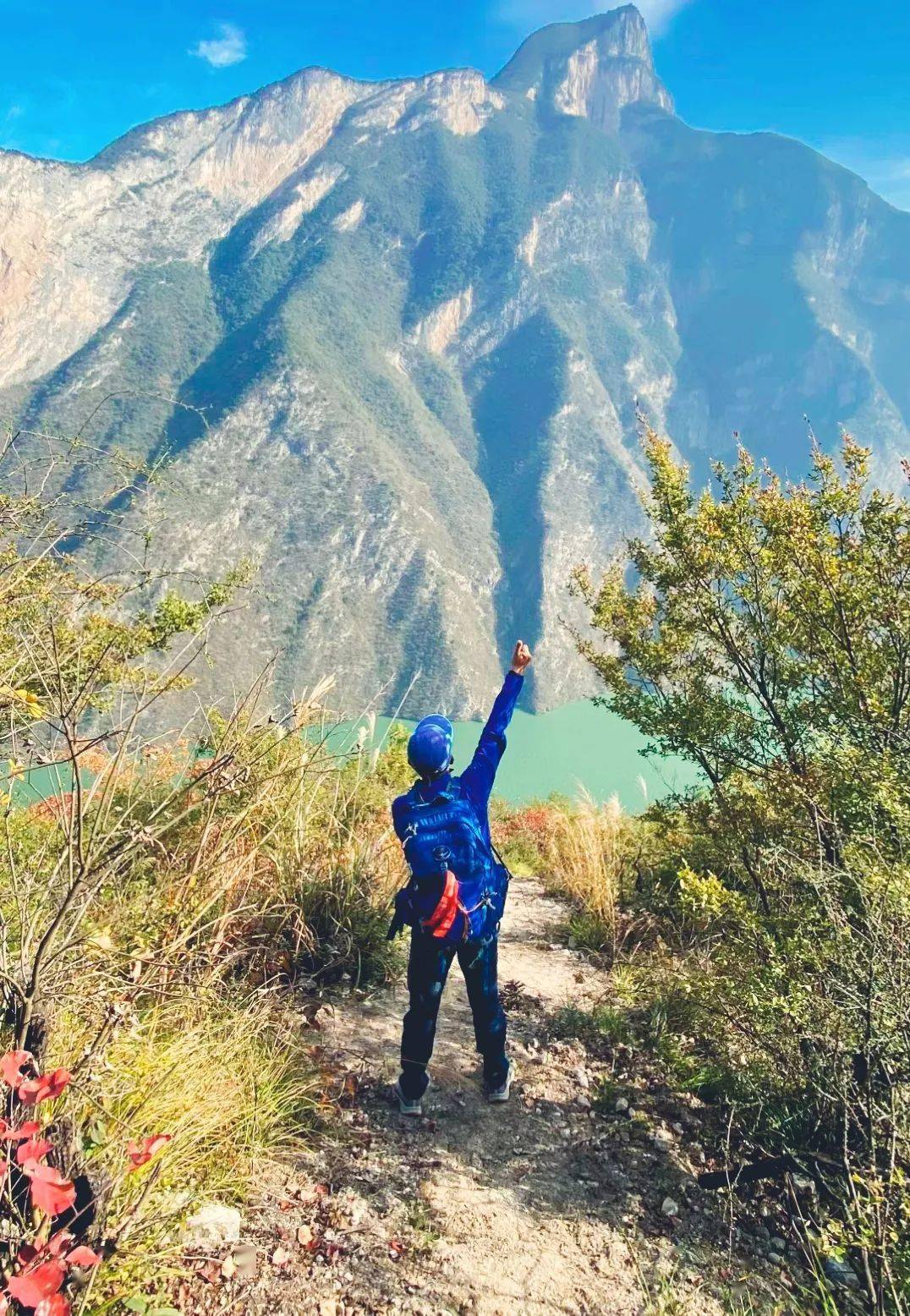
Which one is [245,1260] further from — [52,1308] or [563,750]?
[563,750]

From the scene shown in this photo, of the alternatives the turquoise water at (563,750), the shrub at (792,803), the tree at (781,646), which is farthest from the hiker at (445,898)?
the turquoise water at (563,750)

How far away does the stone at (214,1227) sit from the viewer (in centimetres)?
214

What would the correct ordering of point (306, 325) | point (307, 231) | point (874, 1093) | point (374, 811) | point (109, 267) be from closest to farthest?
point (874, 1093) < point (374, 811) < point (306, 325) < point (109, 267) < point (307, 231)

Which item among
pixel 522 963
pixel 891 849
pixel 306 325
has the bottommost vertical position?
Answer: pixel 522 963

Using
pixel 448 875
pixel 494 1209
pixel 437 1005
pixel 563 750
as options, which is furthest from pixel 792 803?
pixel 563 750

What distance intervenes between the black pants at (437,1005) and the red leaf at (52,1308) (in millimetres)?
1838

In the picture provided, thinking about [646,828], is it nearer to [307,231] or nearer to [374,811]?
[374,811]

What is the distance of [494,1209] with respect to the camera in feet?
8.42

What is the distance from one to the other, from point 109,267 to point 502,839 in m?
171

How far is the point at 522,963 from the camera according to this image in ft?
15.3

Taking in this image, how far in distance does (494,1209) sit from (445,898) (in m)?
1.05

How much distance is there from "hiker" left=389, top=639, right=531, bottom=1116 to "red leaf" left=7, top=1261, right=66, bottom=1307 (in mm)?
1834

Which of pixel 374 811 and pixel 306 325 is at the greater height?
pixel 306 325

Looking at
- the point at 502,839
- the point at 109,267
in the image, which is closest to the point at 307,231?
the point at 109,267
